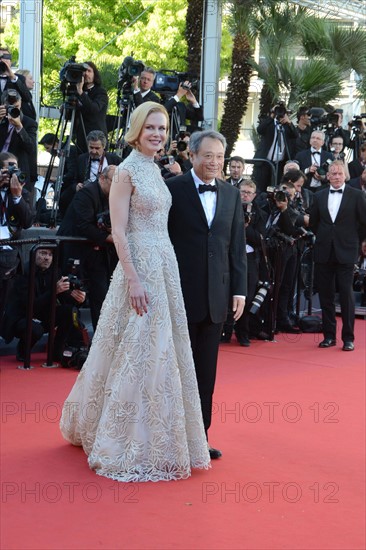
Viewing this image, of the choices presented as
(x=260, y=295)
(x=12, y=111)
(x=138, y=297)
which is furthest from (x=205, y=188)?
(x=260, y=295)

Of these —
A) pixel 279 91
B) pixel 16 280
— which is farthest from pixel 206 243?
pixel 279 91

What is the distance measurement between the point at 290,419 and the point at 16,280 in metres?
2.75

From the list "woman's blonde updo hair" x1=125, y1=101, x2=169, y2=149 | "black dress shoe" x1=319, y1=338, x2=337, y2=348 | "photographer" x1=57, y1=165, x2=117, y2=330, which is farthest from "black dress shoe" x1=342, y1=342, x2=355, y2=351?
"woman's blonde updo hair" x1=125, y1=101, x2=169, y2=149

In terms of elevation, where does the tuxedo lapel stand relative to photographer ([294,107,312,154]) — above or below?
below

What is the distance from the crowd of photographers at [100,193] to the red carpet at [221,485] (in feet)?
3.35

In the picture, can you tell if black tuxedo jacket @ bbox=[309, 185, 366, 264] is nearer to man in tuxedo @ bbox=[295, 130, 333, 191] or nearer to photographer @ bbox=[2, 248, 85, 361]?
man in tuxedo @ bbox=[295, 130, 333, 191]

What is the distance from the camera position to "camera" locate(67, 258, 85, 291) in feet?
27.1

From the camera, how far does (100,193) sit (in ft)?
28.6

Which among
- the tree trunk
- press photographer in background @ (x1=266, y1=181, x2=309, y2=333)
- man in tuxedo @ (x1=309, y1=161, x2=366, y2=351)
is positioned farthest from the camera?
the tree trunk

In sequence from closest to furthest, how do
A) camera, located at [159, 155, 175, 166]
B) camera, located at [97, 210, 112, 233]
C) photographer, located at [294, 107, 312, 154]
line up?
camera, located at [97, 210, 112, 233] < camera, located at [159, 155, 175, 166] < photographer, located at [294, 107, 312, 154]

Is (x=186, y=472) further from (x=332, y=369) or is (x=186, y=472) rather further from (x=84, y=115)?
(x=84, y=115)

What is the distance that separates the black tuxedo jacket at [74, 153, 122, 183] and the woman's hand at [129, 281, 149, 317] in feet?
14.9

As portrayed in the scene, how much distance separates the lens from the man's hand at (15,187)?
7.88 meters

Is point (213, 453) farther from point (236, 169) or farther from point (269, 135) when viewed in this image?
point (269, 135)
